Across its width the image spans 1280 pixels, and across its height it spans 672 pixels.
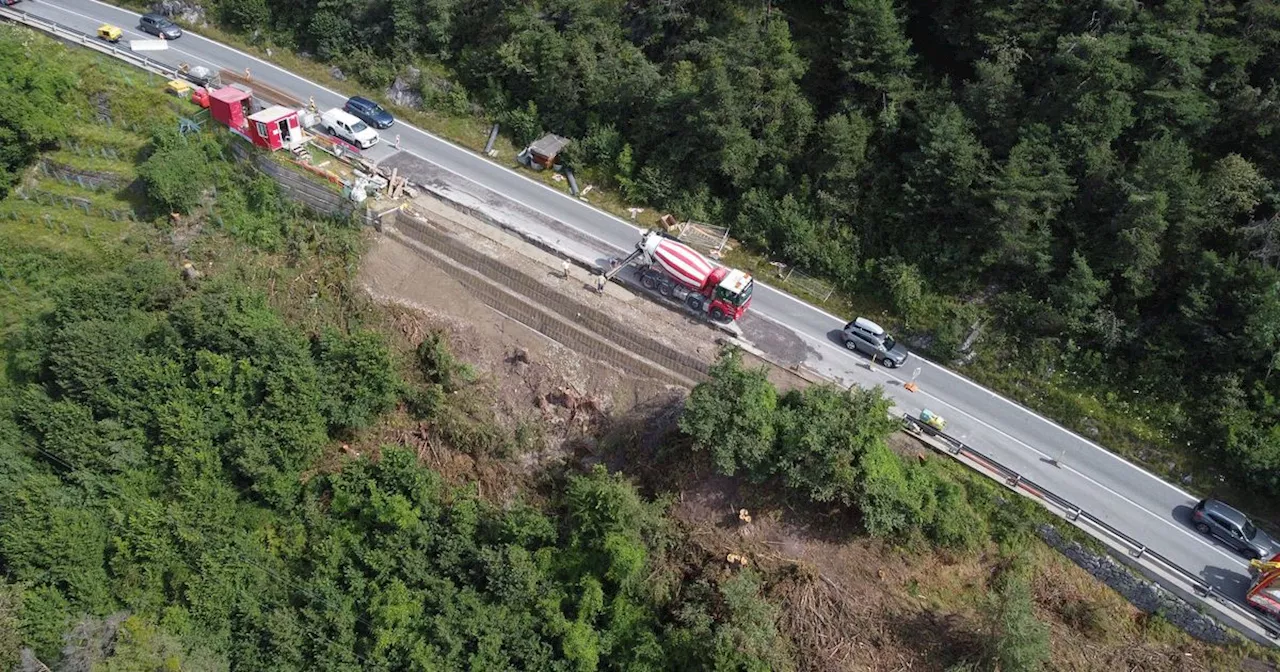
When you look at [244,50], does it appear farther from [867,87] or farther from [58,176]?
[867,87]

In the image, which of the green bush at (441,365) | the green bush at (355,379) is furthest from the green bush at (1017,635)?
the green bush at (355,379)

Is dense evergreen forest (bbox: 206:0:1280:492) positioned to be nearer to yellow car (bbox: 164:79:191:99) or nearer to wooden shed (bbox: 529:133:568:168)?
wooden shed (bbox: 529:133:568:168)

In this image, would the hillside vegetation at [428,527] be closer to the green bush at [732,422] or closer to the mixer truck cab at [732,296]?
the green bush at [732,422]

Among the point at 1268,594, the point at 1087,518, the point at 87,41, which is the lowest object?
the point at 87,41

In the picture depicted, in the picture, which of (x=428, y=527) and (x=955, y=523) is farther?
(x=428, y=527)

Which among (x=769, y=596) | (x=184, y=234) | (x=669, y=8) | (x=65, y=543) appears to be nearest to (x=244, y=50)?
(x=184, y=234)

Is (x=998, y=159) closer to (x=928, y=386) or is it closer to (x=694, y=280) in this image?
(x=928, y=386)

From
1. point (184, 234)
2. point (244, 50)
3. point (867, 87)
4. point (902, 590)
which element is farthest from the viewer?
point (244, 50)

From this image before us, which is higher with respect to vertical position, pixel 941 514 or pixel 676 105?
pixel 676 105

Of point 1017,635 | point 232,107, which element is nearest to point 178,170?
point 232,107
